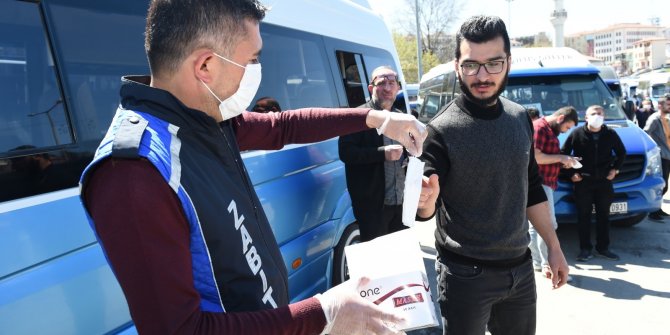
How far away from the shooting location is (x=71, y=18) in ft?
5.62

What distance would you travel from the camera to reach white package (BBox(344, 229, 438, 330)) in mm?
1387

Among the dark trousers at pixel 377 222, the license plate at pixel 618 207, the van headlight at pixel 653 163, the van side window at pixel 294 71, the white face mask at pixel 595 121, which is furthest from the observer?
the van headlight at pixel 653 163

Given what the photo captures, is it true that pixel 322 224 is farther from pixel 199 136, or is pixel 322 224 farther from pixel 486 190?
pixel 199 136

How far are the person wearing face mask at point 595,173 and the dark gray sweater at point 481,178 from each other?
358 cm

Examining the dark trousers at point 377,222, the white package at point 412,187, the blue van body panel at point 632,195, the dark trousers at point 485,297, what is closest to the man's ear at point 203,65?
the white package at point 412,187

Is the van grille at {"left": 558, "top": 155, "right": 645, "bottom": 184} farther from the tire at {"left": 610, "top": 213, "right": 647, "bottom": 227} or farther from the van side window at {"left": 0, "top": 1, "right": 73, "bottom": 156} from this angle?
the van side window at {"left": 0, "top": 1, "right": 73, "bottom": 156}

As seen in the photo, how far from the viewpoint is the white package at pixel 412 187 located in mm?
1593

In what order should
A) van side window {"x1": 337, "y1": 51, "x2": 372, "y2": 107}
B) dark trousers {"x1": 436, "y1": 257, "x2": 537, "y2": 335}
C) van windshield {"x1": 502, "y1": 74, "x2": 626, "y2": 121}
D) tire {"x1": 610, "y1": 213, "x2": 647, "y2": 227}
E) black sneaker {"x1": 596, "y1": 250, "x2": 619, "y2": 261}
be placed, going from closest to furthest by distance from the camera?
dark trousers {"x1": 436, "y1": 257, "x2": 537, "y2": 335}
van side window {"x1": 337, "y1": 51, "x2": 372, "y2": 107}
black sneaker {"x1": 596, "y1": 250, "x2": 619, "y2": 261}
tire {"x1": 610, "y1": 213, "x2": 647, "y2": 227}
van windshield {"x1": 502, "y1": 74, "x2": 626, "y2": 121}

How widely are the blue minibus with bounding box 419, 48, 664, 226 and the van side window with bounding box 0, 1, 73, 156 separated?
5.24 metres

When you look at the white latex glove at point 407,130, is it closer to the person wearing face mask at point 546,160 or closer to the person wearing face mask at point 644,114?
the person wearing face mask at point 546,160

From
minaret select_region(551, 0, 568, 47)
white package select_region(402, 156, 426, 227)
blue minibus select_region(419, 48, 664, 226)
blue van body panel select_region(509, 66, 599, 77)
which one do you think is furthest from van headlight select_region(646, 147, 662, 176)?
minaret select_region(551, 0, 568, 47)

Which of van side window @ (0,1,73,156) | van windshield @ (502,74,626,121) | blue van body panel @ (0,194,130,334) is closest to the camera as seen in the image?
blue van body panel @ (0,194,130,334)

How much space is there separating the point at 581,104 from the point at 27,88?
6540mm

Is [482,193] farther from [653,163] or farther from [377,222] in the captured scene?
[653,163]
